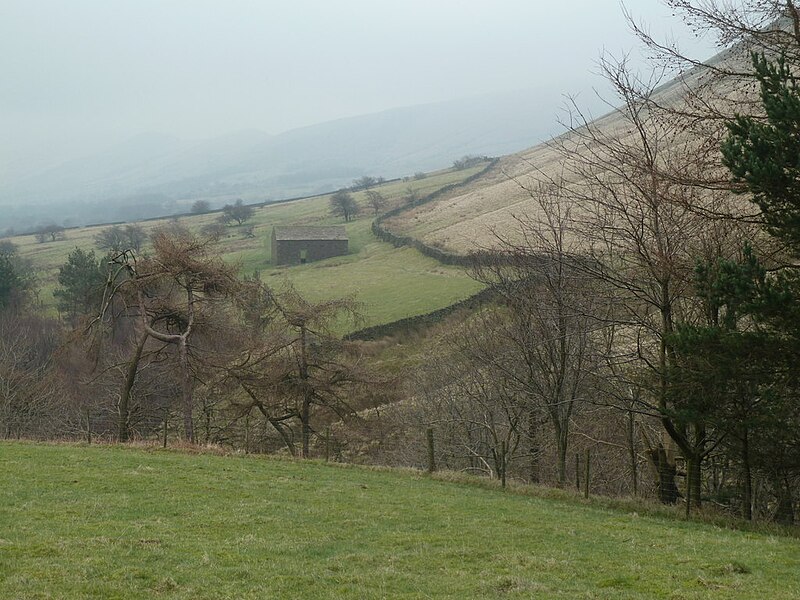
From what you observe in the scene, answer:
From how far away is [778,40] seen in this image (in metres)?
15.6

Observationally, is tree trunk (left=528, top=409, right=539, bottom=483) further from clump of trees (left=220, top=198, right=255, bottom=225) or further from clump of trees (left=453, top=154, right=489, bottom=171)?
clump of trees (left=453, top=154, right=489, bottom=171)

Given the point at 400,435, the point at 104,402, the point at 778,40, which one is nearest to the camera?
the point at 778,40

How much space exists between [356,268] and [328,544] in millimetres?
70779

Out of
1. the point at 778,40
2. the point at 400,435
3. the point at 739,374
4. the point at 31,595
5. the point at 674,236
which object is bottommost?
the point at 400,435

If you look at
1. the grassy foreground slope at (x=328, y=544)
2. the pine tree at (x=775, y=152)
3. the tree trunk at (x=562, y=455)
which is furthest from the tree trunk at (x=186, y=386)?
the pine tree at (x=775, y=152)

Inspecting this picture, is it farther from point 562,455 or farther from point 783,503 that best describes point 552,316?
point 783,503

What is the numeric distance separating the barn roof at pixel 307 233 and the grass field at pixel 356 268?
3163mm

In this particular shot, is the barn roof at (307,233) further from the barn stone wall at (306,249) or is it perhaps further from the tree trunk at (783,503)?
the tree trunk at (783,503)

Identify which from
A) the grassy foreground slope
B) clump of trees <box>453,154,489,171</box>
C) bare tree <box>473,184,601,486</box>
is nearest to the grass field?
bare tree <box>473,184,601,486</box>

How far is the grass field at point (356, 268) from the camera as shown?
6225 cm

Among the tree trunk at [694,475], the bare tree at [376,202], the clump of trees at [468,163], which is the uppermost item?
the clump of trees at [468,163]

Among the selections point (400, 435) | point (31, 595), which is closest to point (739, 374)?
point (31, 595)

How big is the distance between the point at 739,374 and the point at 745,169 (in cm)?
447

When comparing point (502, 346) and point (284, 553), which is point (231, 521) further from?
point (502, 346)
